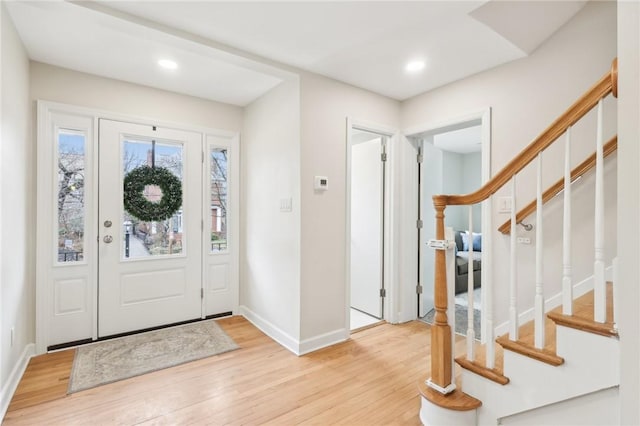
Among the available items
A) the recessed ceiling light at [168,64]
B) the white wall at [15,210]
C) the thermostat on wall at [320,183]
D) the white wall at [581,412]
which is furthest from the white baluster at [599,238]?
the white wall at [15,210]

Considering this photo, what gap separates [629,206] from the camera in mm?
1178

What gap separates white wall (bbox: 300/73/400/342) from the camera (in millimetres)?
2771

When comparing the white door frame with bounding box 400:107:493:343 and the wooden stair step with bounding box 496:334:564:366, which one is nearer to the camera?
the wooden stair step with bounding box 496:334:564:366

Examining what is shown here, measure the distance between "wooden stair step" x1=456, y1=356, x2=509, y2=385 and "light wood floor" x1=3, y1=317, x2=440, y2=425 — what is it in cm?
46

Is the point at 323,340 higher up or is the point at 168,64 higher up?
the point at 168,64

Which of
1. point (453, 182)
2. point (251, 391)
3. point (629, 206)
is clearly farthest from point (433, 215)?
point (453, 182)

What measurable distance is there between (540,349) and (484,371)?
0.33m

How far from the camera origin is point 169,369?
8.06 ft

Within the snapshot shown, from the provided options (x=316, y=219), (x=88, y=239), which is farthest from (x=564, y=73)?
(x=88, y=239)

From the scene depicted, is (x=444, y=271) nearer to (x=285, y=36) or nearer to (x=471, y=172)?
(x=285, y=36)

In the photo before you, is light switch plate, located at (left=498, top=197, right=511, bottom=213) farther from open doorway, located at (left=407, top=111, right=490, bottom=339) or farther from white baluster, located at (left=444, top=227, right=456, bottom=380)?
white baluster, located at (left=444, top=227, right=456, bottom=380)

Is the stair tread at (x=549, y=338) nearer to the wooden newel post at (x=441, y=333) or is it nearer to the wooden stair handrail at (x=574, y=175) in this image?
the wooden newel post at (x=441, y=333)

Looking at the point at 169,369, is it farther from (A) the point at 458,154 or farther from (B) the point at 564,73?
(A) the point at 458,154

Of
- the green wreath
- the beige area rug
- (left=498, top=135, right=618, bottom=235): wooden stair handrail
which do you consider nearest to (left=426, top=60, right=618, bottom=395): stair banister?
(left=498, top=135, right=618, bottom=235): wooden stair handrail
